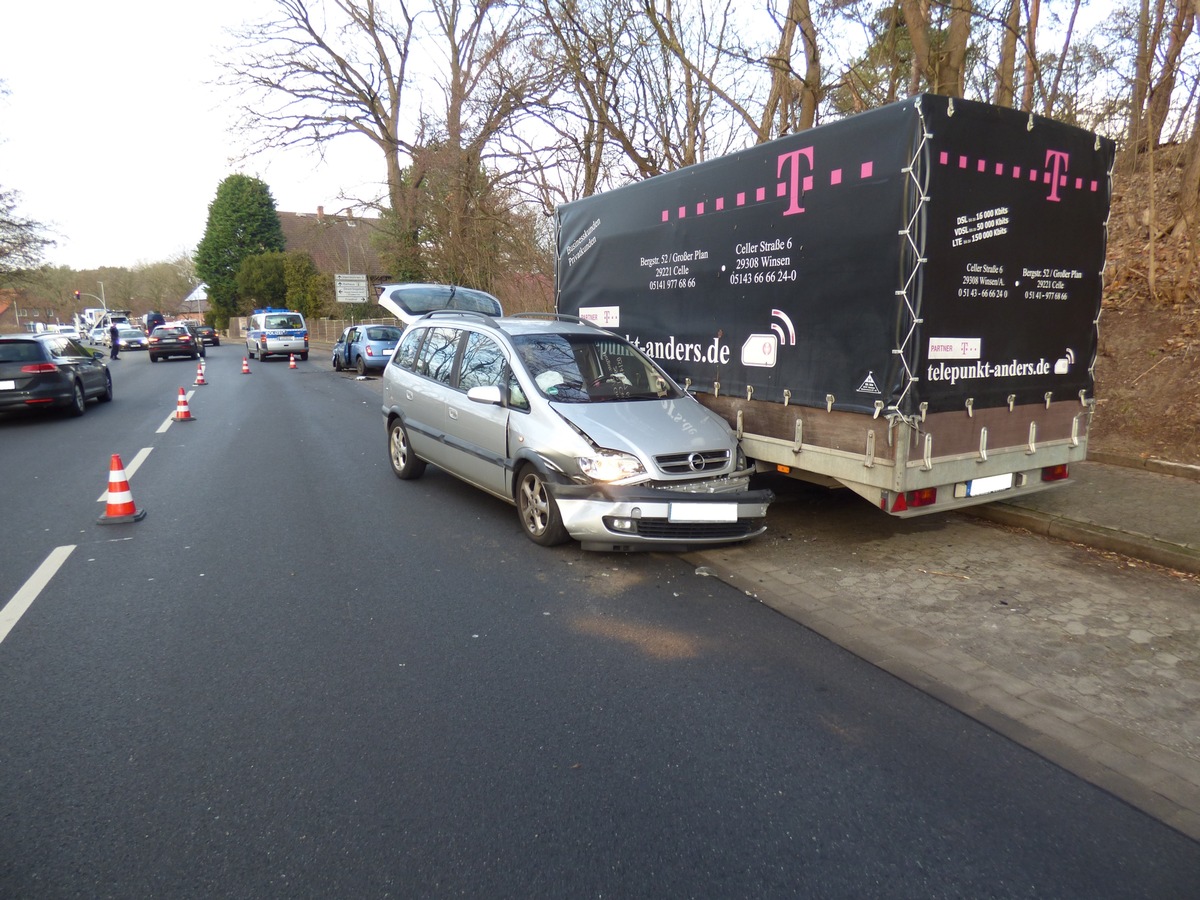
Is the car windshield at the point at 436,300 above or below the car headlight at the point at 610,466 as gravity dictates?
above

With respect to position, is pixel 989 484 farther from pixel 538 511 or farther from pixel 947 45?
pixel 947 45

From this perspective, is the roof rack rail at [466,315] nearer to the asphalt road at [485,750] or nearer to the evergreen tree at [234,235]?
the asphalt road at [485,750]

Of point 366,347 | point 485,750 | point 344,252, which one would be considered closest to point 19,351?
point 366,347

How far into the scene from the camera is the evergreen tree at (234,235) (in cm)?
6706

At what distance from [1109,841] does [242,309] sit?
7160 centimetres

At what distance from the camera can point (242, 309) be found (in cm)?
6625

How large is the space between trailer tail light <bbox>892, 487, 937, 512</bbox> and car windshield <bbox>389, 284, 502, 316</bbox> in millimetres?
13872

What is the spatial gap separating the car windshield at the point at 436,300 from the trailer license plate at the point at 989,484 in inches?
541

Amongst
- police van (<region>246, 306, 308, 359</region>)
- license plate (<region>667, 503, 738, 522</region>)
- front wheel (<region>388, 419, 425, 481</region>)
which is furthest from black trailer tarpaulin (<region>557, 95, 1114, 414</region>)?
police van (<region>246, 306, 308, 359</region>)

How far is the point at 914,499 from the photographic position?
18.2 feet

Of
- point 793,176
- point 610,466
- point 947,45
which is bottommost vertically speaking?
point 610,466

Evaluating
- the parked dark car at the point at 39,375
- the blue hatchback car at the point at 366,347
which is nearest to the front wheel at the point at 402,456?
the parked dark car at the point at 39,375

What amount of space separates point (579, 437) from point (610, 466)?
0.34 m

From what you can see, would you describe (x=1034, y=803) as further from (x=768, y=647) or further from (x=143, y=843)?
(x=143, y=843)
